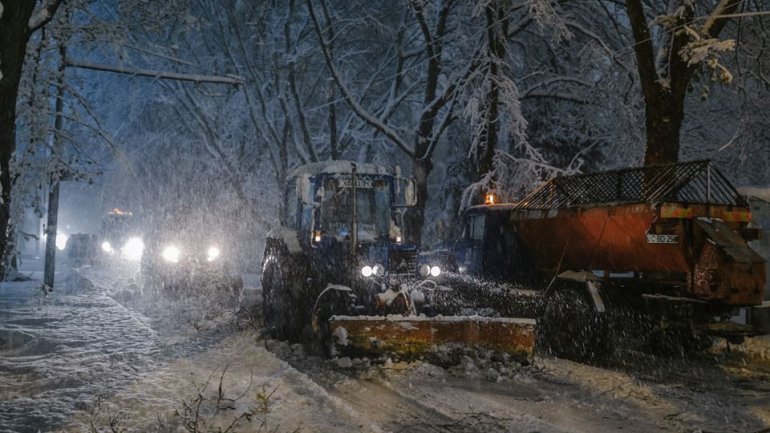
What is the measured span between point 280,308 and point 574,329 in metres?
4.86

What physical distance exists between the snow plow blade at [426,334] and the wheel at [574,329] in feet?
4.77

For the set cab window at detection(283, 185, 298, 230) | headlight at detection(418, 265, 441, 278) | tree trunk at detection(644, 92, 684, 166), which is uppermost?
tree trunk at detection(644, 92, 684, 166)

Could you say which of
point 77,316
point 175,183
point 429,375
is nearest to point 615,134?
point 429,375

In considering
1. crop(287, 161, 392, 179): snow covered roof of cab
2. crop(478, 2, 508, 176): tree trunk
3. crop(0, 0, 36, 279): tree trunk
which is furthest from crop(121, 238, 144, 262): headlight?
crop(0, 0, 36, 279): tree trunk

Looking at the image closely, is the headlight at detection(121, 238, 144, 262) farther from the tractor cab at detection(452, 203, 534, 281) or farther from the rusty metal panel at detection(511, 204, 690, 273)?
the rusty metal panel at detection(511, 204, 690, 273)

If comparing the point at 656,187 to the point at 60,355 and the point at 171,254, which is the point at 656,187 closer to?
the point at 60,355

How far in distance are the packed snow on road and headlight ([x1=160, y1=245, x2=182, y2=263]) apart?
4959 mm

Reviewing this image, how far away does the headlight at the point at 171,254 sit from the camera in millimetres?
14912

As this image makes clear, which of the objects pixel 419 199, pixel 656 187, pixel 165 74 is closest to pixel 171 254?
pixel 165 74

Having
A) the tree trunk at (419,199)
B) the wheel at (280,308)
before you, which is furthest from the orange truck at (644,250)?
the tree trunk at (419,199)

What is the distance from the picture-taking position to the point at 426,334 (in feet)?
24.9

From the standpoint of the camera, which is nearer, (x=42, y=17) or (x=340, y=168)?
(x=42, y=17)

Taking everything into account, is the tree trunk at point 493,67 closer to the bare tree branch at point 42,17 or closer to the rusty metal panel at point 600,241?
the rusty metal panel at point 600,241

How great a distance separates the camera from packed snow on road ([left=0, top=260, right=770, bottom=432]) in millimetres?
5211
